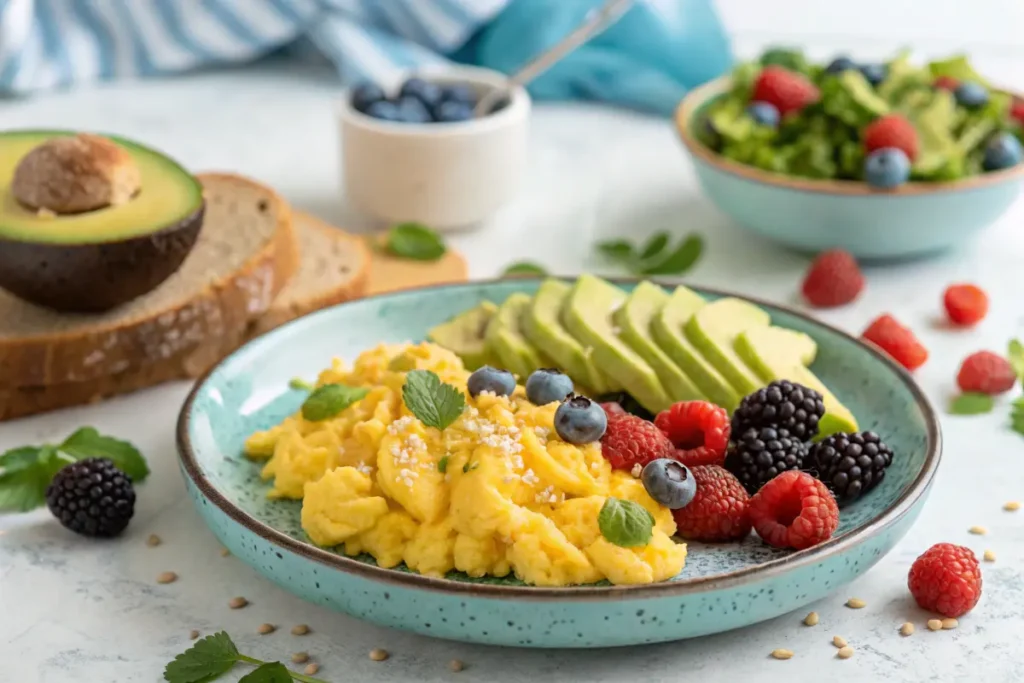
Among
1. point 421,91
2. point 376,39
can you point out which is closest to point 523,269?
point 421,91

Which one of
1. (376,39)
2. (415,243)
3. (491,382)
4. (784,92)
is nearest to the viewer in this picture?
(491,382)

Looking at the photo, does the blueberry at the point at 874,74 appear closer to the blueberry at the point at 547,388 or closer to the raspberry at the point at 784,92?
the raspberry at the point at 784,92

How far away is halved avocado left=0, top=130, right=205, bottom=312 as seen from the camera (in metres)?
3.07

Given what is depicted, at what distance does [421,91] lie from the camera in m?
4.29

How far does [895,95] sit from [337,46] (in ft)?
7.78

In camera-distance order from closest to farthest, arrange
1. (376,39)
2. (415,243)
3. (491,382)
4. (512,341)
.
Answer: (491,382)
(512,341)
(415,243)
(376,39)

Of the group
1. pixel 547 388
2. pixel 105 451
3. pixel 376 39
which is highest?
pixel 547 388

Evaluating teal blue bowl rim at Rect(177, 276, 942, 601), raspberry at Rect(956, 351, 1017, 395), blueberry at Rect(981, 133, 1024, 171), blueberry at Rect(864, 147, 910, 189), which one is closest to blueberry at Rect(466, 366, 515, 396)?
teal blue bowl rim at Rect(177, 276, 942, 601)

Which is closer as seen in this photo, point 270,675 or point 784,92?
point 270,675

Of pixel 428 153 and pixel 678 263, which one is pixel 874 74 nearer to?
pixel 678 263

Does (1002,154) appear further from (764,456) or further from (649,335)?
(764,456)

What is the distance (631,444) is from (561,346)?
0.56 m

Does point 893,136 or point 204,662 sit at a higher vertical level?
point 893,136

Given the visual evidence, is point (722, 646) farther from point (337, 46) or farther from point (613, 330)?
point (337, 46)
